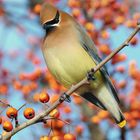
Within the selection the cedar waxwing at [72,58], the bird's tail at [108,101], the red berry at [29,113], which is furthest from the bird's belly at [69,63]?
the red berry at [29,113]

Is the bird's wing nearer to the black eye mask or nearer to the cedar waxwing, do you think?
the cedar waxwing

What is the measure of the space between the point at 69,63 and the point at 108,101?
511mm

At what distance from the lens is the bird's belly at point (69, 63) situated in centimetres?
356

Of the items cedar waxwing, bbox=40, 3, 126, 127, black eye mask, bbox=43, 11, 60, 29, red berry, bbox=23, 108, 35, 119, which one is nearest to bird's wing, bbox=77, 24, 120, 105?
cedar waxwing, bbox=40, 3, 126, 127

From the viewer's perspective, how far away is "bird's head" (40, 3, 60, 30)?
11.5ft

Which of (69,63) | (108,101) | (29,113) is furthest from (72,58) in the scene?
(29,113)

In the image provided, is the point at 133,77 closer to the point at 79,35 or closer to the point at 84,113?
the point at 84,113

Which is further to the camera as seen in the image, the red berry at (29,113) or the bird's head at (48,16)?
the bird's head at (48,16)

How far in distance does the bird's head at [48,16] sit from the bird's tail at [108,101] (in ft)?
2.34

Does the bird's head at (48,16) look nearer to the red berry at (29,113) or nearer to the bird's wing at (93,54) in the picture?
the bird's wing at (93,54)

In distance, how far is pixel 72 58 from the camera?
11.7ft

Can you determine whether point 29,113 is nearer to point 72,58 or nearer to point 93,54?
point 72,58

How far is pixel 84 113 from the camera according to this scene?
492 cm

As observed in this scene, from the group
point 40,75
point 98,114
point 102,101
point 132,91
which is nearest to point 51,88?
point 40,75
